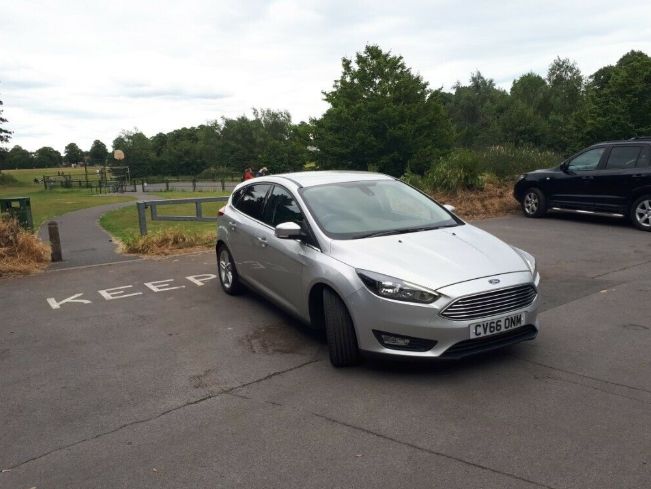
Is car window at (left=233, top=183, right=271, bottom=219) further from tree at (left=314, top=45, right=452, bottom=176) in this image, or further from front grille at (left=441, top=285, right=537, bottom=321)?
tree at (left=314, top=45, right=452, bottom=176)

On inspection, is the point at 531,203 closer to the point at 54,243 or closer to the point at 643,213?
the point at 643,213

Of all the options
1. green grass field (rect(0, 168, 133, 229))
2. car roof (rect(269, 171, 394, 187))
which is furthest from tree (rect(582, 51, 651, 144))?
car roof (rect(269, 171, 394, 187))

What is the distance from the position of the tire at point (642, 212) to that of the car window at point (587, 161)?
1.26m

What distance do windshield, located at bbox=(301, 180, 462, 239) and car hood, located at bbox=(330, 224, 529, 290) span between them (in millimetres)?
203

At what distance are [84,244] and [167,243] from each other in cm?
334

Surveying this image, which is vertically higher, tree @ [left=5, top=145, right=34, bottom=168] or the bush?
tree @ [left=5, top=145, right=34, bottom=168]

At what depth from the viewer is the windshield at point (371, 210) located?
5082 millimetres

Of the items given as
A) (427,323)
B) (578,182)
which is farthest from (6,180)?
(427,323)

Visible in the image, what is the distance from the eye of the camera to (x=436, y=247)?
470cm

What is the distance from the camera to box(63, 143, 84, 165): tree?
5241 inches

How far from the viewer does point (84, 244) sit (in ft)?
42.2

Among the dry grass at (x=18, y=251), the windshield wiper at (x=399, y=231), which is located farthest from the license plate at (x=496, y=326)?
the dry grass at (x=18, y=251)

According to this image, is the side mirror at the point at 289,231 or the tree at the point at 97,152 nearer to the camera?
the side mirror at the point at 289,231

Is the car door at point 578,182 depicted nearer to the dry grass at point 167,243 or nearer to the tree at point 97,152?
the dry grass at point 167,243
